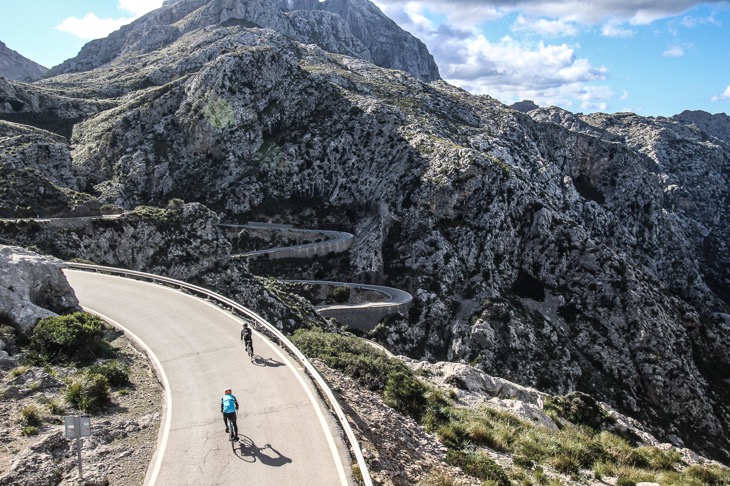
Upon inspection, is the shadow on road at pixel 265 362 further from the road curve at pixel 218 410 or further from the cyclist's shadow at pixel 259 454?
the cyclist's shadow at pixel 259 454

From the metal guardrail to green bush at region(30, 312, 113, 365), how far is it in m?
6.62

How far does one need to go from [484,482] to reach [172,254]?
3971 cm

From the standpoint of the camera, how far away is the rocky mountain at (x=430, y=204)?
56.3 metres

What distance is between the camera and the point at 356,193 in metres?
89.9

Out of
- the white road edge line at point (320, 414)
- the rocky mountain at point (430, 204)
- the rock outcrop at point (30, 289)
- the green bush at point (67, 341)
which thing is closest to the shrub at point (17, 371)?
the green bush at point (67, 341)

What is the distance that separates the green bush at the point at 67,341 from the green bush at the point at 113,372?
3.44 feet

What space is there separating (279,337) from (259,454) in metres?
7.84

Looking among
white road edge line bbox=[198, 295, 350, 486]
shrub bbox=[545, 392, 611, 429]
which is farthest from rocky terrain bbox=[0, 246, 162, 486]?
shrub bbox=[545, 392, 611, 429]

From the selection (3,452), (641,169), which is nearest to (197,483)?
(3,452)

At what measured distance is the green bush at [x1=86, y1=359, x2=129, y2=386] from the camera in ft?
49.4

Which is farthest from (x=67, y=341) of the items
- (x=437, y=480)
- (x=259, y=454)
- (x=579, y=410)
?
(x=579, y=410)

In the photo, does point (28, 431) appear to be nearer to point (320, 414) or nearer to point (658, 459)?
point (320, 414)

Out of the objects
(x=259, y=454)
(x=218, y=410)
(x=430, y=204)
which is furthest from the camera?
(x=430, y=204)

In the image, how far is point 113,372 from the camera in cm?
1523
